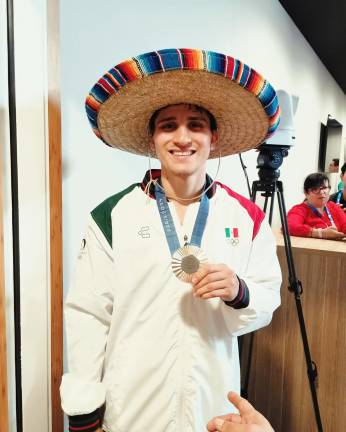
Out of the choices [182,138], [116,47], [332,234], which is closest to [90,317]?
[182,138]

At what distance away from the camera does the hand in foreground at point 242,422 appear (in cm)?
66

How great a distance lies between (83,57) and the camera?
1164 millimetres

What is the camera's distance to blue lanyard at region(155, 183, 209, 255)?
821 millimetres

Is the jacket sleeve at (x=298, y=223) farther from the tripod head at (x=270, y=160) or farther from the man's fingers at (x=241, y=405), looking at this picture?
the man's fingers at (x=241, y=405)

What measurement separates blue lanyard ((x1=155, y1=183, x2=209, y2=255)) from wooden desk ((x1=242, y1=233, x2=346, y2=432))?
803 millimetres

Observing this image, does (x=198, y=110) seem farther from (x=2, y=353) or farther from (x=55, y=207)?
(x=2, y=353)

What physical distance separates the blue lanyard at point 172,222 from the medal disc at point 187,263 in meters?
0.08

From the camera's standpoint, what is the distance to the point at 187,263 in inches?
28.5

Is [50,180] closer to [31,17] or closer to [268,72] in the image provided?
[31,17]

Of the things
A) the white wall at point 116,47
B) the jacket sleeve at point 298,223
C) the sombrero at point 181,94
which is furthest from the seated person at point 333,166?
the sombrero at point 181,94

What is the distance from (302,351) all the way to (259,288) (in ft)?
2.96

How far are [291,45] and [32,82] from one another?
9.33 ft

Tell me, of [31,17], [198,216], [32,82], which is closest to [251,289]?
[198,216]

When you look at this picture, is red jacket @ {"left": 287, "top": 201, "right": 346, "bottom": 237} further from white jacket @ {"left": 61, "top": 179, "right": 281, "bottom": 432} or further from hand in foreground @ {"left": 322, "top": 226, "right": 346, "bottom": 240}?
white jacket @ {"left": 61, "top": 179, "right": 281, "bottom": 432}
